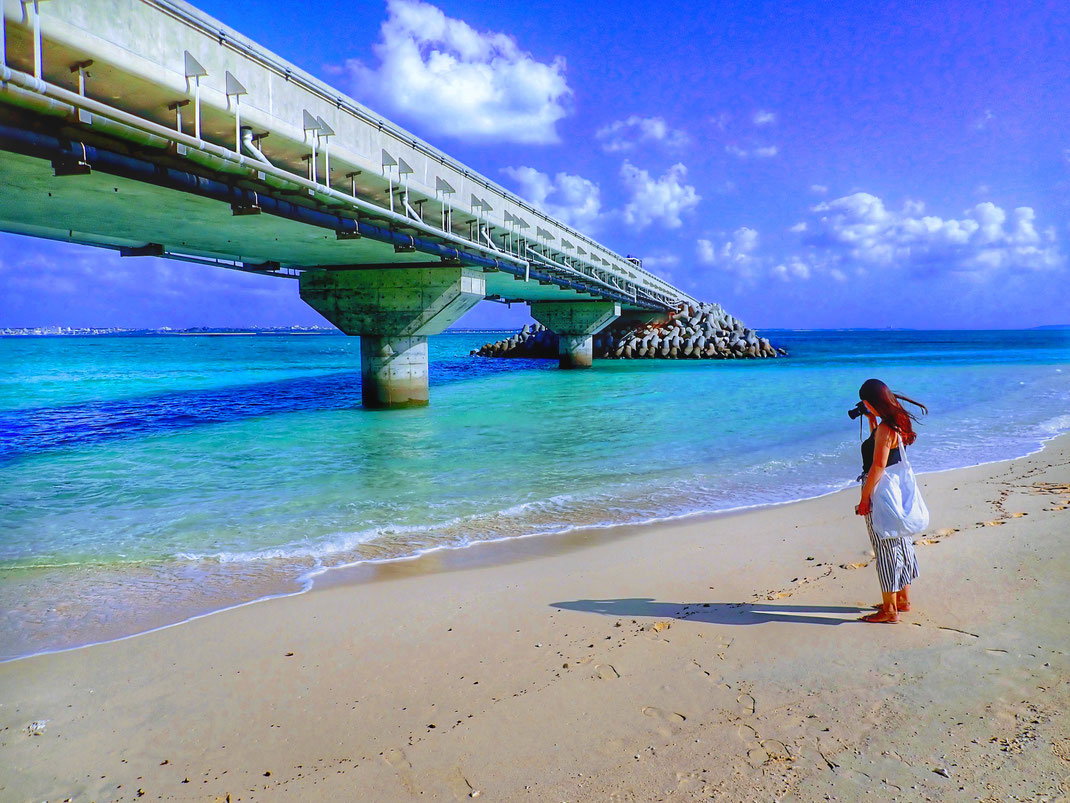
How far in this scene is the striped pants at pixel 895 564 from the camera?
4.54 meters

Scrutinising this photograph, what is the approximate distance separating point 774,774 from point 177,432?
19.5m

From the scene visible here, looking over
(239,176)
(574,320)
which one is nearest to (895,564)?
(239,176)

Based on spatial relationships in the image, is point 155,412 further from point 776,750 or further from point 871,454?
point 776,750

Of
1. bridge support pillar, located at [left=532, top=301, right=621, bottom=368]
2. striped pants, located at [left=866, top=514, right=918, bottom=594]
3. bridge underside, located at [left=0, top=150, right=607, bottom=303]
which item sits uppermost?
bridge underside, located at [left=0, top=150, right=607, bottom=303]

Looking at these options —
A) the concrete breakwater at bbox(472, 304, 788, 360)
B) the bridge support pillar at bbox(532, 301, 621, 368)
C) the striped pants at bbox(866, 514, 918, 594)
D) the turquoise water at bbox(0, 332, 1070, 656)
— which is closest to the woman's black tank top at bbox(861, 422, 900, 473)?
the striped pants at bbox(866, 514, 918, 594)

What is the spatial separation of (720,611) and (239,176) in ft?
35.5

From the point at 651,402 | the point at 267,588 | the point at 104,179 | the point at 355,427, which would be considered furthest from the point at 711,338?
the point at 267,588

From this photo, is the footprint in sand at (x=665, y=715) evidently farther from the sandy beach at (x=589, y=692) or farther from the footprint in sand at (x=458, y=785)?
the footprint in sand at (x=458, y=785)

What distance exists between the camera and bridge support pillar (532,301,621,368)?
162 feet

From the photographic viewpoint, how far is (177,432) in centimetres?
1906

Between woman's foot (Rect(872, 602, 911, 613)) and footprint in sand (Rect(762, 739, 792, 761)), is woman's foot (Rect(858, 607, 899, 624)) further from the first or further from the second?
footprint in sand (Rect(762, 739, 792, 761))

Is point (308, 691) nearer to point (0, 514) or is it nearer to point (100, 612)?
point (100, 612)

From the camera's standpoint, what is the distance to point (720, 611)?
16.3 feet

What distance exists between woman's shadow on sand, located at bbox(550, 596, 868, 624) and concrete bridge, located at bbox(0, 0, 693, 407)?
8.02 metres
